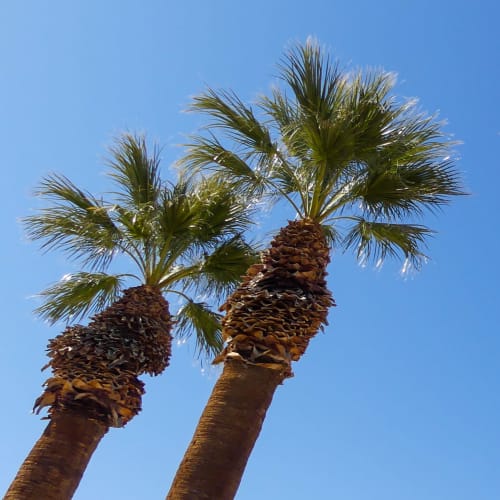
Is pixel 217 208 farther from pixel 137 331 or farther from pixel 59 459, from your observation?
pixel 59 459

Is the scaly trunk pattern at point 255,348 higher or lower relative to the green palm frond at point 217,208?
lower

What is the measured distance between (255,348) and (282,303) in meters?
0.71

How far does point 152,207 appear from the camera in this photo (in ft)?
32.6

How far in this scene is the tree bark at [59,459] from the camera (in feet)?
23.3

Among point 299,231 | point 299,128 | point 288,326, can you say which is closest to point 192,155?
point 299,128

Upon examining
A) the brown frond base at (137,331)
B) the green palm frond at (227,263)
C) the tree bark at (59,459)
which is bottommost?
the tree bark at (59,459)

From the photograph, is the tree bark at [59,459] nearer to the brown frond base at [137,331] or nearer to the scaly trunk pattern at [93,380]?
the scaly trunk pattern at [93,380]

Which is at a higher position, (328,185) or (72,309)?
(328,185)

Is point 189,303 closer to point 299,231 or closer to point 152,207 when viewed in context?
point 152,207

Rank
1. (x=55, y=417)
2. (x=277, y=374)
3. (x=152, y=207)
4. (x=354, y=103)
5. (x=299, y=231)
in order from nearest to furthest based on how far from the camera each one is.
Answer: (x=277, y=374) < (x=55, y=417) < (x=299, y=231) < (x=354, y=103) < (x=152, y=207)

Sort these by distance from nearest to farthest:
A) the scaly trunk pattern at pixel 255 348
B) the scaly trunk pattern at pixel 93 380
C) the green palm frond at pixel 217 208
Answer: the scaly trunk pattern at pixel 255 348, the scaly trunk pattern at pixel 93 380, the green palm frond at pixel 217 208

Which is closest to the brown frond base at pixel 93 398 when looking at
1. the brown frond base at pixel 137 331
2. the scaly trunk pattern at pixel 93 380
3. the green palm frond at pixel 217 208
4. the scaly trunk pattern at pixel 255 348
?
the scaly trunk pattern at pixel 93 380

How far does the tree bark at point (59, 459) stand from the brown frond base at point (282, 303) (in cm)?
187

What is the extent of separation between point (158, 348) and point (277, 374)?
106 inches
